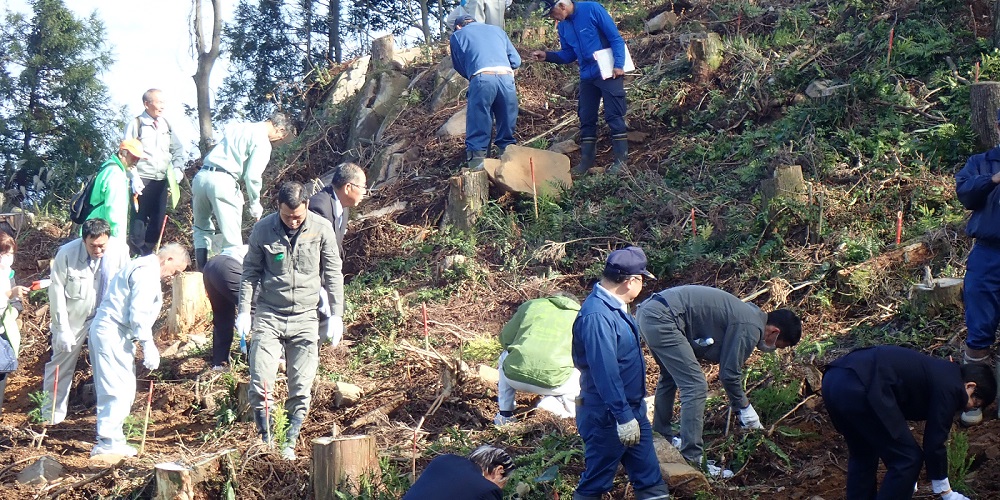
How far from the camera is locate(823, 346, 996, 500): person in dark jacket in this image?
16.0ft

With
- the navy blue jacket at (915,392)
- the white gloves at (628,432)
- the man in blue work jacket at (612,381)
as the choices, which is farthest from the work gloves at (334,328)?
the navy blue jacket at (915,392)

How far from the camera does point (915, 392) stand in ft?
16.3

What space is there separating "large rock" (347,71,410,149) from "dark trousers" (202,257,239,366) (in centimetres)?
504

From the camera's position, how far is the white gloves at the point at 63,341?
296 inches

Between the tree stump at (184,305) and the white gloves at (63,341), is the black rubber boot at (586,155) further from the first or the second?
the white gloves at (63,341)

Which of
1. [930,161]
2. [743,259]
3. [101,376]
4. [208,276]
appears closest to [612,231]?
[743,259]

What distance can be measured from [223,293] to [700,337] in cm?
395

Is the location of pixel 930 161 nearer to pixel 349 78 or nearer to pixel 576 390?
pixel 576 390

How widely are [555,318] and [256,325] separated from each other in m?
2.01

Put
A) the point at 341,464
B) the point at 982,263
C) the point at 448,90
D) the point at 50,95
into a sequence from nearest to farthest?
1. the point at 341,464
2. the point at 982,263
3. the point at 448,90
4. the point at 50,95

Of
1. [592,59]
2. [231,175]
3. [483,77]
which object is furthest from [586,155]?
[231,175]

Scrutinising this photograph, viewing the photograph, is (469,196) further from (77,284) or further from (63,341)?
(63,341)

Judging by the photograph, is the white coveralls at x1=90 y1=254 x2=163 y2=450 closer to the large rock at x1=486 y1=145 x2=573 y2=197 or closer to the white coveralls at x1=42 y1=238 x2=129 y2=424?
the white coveralls at x1=42 y1=238 x2=129 y2=424

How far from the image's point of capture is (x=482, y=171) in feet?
33.5
